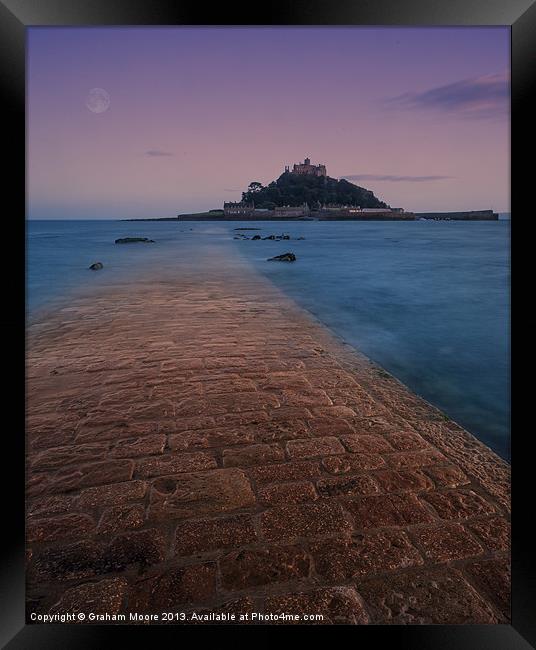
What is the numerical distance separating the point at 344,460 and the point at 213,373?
180 centimetres

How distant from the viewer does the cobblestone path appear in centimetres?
190

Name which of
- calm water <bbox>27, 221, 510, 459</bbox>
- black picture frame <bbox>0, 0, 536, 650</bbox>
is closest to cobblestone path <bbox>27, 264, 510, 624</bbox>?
black picture frame <bbox>0, 0, 536, 650</bbox>

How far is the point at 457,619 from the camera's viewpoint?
1.78 meters

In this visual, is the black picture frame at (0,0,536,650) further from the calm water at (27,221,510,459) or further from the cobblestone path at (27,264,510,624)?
the calm water at (27,221,510,459)

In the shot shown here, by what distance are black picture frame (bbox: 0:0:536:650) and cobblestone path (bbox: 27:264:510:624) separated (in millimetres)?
245
